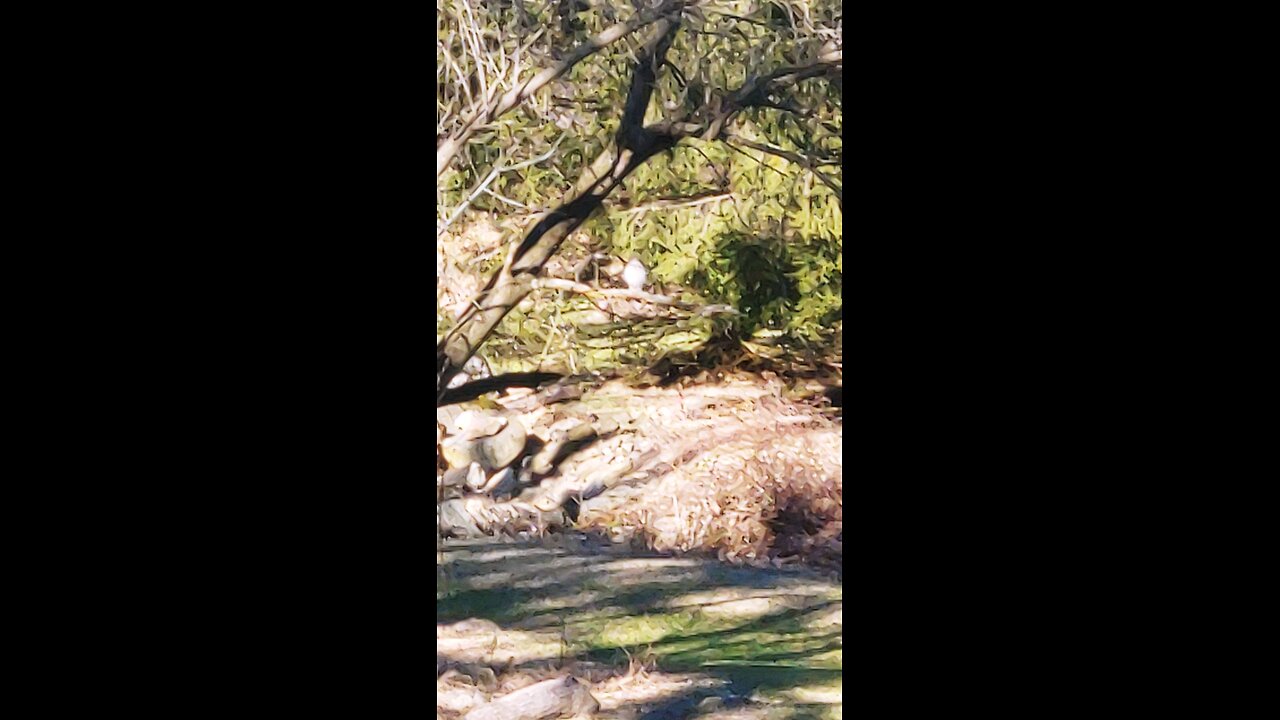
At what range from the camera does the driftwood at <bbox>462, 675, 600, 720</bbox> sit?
338 centimetres

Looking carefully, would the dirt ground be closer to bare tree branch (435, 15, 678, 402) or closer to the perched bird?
bare tree branch (435, 15, 678, 402)

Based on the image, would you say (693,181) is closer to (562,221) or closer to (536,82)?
(562,221)

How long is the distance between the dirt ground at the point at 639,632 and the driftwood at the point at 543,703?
0.02 meters

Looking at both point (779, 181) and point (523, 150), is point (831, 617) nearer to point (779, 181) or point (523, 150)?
point (779, 181)

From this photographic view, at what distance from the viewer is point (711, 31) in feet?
11.2

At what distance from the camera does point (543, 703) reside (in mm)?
3385

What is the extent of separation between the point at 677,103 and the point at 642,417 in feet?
2.93

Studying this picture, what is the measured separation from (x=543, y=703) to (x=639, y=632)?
0.33 metres

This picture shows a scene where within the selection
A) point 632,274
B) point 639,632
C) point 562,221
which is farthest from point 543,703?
point 562,221

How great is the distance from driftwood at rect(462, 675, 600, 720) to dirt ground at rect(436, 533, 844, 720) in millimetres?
23

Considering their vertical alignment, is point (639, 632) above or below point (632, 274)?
below

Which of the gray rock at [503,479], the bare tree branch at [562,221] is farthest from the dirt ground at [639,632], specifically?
the bare tree branch at [562,221]

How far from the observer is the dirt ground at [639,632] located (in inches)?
133

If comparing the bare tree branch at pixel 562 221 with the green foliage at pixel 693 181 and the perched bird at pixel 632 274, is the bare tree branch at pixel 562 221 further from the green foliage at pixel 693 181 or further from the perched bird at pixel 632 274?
the perched bird at pixel 632 274
